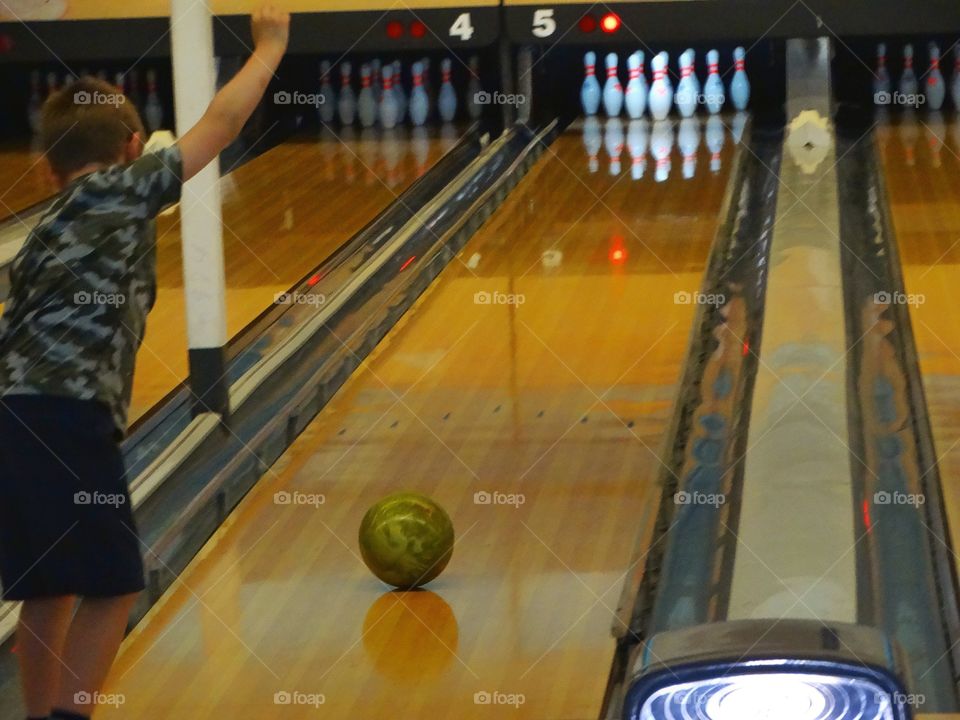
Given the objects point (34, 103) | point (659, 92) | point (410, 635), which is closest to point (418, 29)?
point (659, 92)

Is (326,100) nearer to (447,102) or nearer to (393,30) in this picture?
(447,102)

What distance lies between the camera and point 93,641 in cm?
178

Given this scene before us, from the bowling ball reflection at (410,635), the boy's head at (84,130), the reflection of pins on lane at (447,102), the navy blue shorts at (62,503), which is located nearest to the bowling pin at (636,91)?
the reflection of pins on lane at (447,102)

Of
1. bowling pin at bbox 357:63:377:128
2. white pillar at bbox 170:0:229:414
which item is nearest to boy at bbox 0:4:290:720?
white pillar at bbox 170:0:229:414

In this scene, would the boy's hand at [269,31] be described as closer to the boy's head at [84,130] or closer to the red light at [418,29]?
the boy's head at [84,130]

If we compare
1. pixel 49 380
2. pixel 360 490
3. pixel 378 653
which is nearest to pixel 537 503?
pixel 360 490

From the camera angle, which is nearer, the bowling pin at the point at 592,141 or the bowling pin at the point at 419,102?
the bowling pin at the point at 592,141

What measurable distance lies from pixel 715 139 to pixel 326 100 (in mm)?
1829

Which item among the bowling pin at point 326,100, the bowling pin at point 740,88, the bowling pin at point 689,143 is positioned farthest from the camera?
the bowling pin at point 326,100

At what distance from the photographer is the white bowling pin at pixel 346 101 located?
660 cm

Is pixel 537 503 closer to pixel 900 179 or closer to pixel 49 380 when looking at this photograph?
pixel 49 380

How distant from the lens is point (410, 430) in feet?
10.0

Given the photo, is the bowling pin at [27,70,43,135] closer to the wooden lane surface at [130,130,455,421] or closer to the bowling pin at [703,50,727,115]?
the wooden lane surface at [130,130,455,421]

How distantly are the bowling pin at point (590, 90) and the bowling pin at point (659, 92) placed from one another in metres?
0.26
